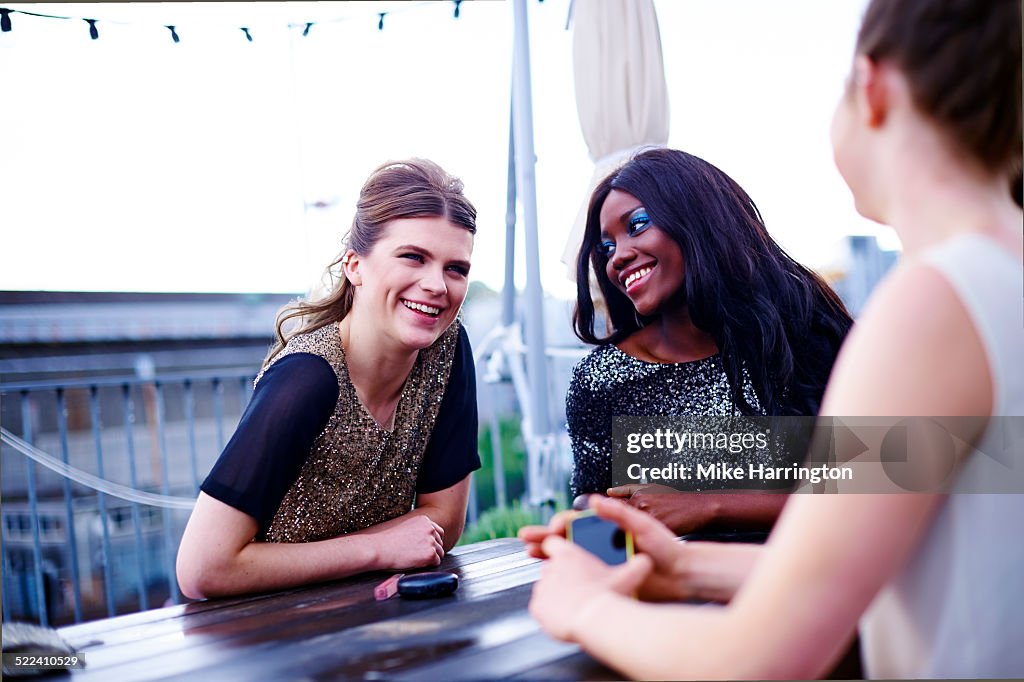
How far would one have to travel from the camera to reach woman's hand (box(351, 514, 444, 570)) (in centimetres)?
145

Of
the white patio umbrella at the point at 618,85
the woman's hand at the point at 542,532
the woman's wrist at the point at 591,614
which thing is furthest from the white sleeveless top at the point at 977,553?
the white patio umbrella at the point at 618,85

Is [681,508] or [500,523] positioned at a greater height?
[681,508]

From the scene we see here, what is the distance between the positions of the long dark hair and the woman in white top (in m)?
1.08

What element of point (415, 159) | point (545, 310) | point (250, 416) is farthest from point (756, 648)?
point (545, 310)

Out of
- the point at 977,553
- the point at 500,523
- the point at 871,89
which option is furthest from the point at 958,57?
the point at 500,523

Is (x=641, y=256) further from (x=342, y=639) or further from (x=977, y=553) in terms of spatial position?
(x=977, y=553)

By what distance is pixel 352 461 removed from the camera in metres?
1.64

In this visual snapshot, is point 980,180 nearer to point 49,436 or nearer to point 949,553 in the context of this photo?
point 949,553

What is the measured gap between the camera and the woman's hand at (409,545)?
145cm

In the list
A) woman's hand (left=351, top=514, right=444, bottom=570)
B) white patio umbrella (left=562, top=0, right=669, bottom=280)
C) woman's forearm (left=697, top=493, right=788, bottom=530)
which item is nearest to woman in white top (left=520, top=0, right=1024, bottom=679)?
woman's hand (left=351, top=514, right=444, bottom=570)

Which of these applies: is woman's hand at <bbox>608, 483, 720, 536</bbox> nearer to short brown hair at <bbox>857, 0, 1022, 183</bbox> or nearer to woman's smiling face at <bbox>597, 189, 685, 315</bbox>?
woman's smiling face at <bbox>597, 189, 685, 315</bbox>

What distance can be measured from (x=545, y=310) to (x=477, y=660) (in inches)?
91.5

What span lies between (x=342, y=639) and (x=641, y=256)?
3.88 feet

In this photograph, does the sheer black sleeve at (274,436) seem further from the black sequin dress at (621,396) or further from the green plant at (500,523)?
the green plant at (500,523)
